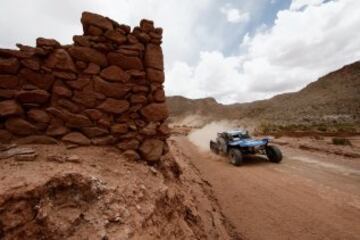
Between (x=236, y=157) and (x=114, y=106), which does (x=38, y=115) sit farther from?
(x=236, y=157)

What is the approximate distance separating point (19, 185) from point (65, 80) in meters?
1.75

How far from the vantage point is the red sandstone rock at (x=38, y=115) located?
3.10m

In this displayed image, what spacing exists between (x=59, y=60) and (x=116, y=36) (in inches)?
40.8

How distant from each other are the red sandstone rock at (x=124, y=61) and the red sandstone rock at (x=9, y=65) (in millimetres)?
1332

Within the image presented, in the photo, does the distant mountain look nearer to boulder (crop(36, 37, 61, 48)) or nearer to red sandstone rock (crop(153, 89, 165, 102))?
red sandstone rock (crop(153, 89, 165, 102))

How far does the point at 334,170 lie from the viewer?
842 cm

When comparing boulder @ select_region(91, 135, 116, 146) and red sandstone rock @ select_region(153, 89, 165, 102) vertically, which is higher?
red sandstone rock @ select_region(153, 89, 165, 102)

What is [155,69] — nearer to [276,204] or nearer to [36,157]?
[36,157]

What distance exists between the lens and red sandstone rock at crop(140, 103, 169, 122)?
12.9ft

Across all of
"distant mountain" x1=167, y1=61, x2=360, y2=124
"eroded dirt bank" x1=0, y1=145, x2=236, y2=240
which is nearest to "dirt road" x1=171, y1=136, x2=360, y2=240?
"eroded dirt bank" x1=0, y1=145, x2=236, y2=240

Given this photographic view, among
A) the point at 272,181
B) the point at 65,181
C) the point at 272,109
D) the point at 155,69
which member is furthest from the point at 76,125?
the point at 272,109

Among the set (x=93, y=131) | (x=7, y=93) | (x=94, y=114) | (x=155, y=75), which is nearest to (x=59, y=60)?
(x=7, y=93)

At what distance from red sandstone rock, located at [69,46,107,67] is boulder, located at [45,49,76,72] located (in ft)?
0.40

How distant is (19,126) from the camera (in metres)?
3.01
